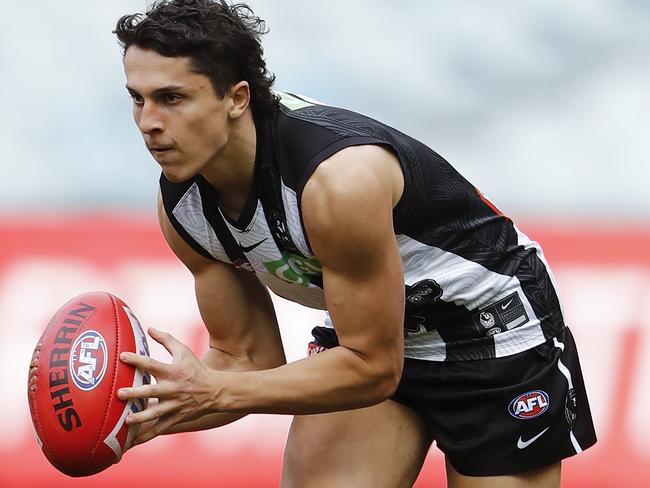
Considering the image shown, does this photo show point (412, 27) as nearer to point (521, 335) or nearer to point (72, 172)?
point (72, 172)

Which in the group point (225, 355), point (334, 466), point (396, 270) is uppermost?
point (396, 270)

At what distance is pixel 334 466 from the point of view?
13.9 feet

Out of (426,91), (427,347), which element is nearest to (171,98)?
(427,347)

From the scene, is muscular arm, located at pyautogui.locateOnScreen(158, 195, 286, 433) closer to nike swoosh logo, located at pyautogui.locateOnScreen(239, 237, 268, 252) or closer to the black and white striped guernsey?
the black and white striped guernsey

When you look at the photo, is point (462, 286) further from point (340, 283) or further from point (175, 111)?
point (175, 111)

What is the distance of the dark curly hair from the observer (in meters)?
3.76

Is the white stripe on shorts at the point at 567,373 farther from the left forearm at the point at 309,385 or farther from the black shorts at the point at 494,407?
the left forearm at the point at 309,385

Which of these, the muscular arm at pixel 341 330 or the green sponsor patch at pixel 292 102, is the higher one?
the green sponsor patch at pixel 292 102

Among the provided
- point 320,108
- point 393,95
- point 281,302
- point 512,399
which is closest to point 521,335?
point 512,399

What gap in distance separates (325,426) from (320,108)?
1055 millimetres

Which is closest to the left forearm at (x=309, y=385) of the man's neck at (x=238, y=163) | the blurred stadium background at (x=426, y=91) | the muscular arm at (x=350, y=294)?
the muscular arm at (x=350, y=294)

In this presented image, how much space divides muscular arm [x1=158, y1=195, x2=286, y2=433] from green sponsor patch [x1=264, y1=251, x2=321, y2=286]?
0.35 metres

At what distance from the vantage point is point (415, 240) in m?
4.01

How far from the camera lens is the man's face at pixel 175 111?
3.74 m
